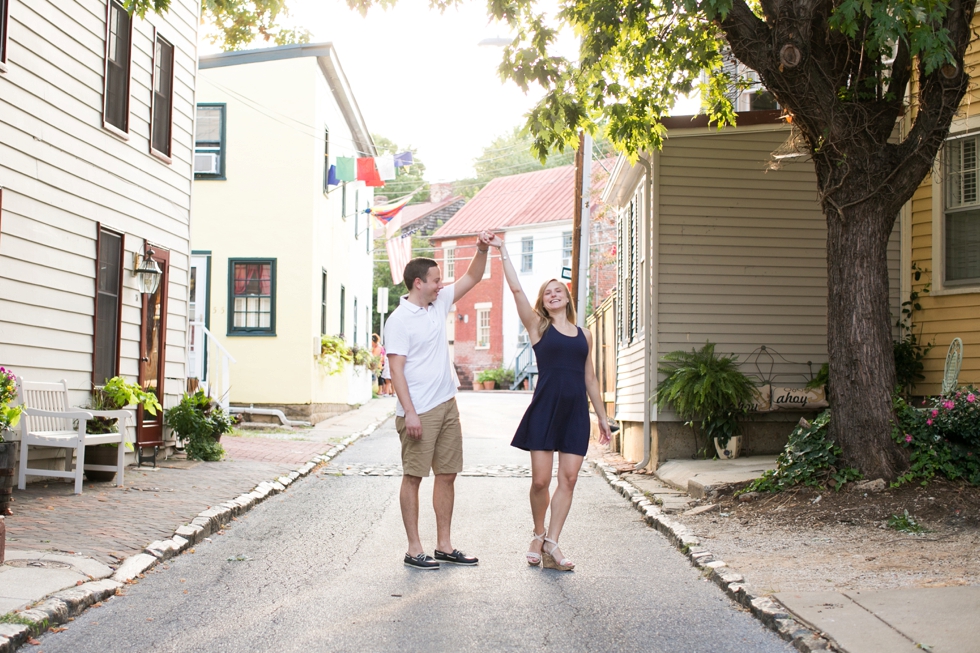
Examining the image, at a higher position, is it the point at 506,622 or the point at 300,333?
the point at 300,333

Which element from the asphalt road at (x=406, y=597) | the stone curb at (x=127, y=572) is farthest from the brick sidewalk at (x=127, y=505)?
the asphalt road at (x=406, y=597)

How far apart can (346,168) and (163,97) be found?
8.25 meters

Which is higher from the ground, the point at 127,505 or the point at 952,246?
the point at 952,246

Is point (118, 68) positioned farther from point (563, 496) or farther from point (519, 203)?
point (519, 203)

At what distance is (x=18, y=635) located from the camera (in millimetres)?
4602

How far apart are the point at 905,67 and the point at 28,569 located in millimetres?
7927

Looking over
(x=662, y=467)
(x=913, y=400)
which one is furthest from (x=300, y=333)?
(x=913, y=400)


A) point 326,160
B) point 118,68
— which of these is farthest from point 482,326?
point 118,68

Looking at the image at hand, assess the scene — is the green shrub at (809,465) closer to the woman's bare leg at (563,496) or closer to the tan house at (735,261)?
the woman's bare leg at (563,496)

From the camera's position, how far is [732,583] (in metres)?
5.84

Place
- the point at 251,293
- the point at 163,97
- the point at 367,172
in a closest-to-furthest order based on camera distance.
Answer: the point at 163,97 → the point at 251,293 → the point at 367,172

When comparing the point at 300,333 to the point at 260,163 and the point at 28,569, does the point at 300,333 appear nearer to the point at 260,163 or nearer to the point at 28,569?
the point at 260,163

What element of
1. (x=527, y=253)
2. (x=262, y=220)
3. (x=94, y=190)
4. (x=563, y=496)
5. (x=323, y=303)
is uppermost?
(x=527, y=253)

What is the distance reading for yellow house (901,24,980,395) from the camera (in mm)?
10555
